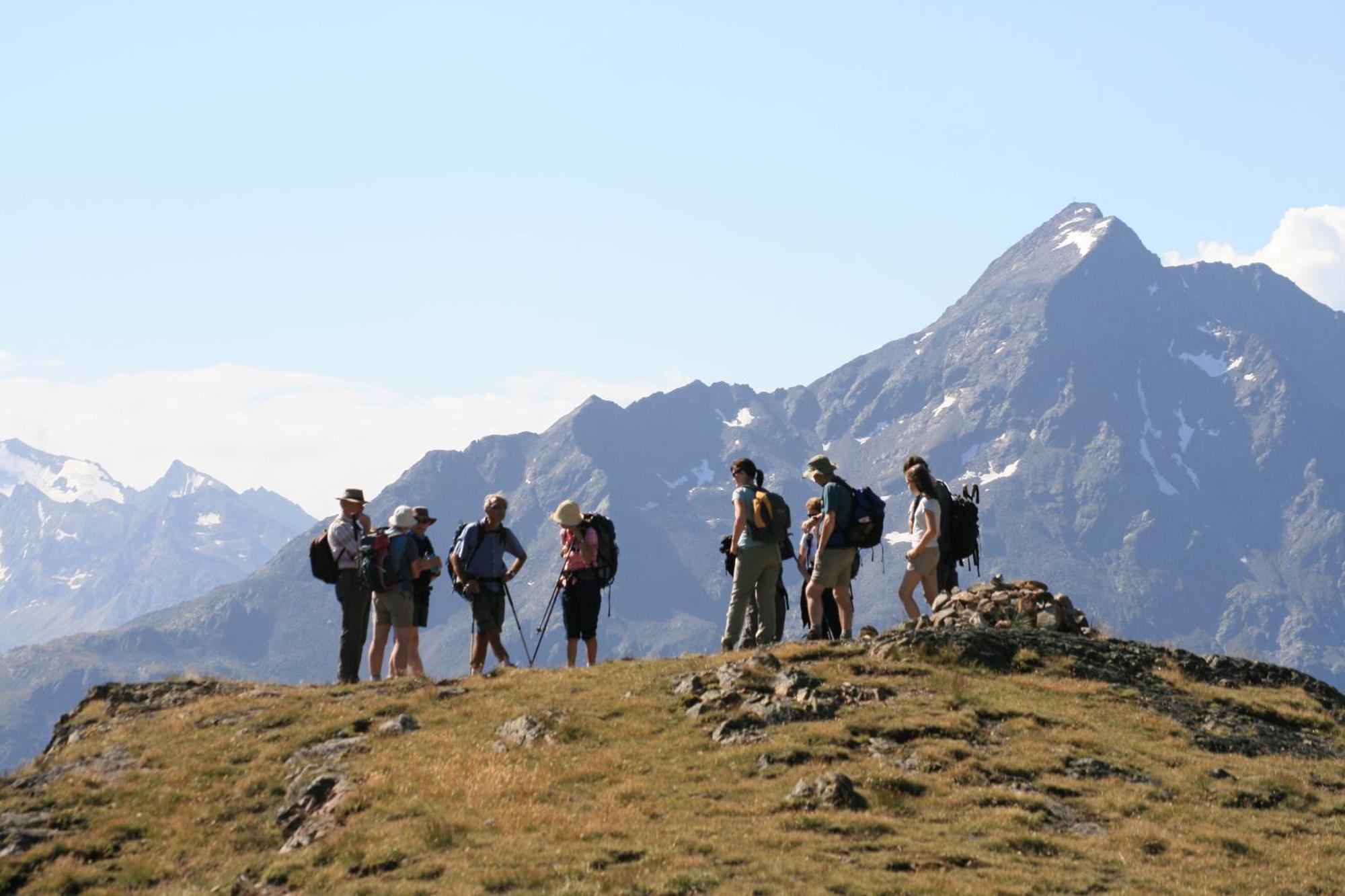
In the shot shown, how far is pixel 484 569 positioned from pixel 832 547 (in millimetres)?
6066

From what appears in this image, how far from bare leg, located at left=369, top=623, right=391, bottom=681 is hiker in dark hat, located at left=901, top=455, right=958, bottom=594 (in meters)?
9.57

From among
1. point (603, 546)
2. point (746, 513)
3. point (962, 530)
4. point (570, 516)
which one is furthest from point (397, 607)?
point (962, 530)

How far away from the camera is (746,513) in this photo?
80.8ft

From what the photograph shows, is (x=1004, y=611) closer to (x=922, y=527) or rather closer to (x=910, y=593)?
(x=910, y=593)

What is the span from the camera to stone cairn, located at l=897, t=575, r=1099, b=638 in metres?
26.3

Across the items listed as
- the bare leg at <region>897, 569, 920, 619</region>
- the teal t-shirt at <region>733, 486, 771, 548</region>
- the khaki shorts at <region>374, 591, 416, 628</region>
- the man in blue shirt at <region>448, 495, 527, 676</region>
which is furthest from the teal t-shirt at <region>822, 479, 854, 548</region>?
the khaki shorts at <region>374, 591, 416, 628</region>

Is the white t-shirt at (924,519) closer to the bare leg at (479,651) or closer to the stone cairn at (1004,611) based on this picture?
the stone cairn at (1004,611)

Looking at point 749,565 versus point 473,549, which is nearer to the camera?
point 749,565

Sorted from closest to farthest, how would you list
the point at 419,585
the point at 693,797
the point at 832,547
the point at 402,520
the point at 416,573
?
the point at 693,797, the point at 832,547, the point at 402,520, the point at 416,573, the point at 419,585

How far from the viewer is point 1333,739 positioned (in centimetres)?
2230

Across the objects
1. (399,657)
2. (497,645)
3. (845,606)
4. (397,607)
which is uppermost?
(397,607)

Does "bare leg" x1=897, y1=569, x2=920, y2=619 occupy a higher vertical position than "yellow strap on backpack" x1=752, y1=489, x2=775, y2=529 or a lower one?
lower

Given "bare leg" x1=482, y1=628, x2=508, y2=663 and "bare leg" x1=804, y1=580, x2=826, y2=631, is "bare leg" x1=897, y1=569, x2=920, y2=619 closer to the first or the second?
"bare leg" x1=804, y1=580, x2=826, y2=631

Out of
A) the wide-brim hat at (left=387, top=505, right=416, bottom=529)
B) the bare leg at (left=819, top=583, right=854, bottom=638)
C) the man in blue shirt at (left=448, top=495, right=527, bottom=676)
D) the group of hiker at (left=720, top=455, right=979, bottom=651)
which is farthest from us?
the man in blue shirt at (left=448, top=495, right=527, bottom=676)
